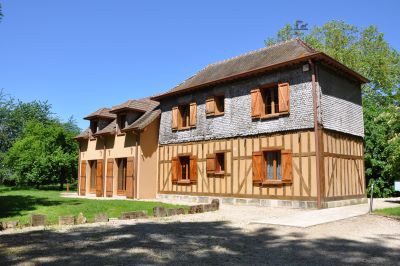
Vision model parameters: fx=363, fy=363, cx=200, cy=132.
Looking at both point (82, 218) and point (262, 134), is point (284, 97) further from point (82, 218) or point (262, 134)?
point (82, 218)

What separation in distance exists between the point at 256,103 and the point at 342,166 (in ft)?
13.9

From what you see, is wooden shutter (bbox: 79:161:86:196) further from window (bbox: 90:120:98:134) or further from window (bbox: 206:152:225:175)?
window (bbox: 206:152:225:175)

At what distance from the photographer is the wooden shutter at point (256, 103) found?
586 inches

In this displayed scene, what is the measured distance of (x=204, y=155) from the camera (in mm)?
16953

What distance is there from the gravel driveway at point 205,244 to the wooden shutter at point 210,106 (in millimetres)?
7994

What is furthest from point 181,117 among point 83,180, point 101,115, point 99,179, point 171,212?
point 83,180

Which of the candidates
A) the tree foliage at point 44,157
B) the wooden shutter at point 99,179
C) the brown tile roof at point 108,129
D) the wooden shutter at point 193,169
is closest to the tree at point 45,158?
the tree foliage at point 44,157

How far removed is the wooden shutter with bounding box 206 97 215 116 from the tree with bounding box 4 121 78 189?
53.1 feet

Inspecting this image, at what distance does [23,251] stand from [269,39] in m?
30.5

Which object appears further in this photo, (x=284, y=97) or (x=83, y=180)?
(x=83, y=180)

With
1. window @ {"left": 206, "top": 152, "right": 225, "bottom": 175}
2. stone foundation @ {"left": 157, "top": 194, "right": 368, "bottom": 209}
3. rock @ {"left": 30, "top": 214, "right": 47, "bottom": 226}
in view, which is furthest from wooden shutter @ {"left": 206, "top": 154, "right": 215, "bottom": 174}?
rock @ {"left": 30, "top": 214, "right": 47, "bottom": 226}

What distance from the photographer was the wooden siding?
13.4 m

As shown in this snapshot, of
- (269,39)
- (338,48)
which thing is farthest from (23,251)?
(269,39)

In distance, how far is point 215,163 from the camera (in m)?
16.4
